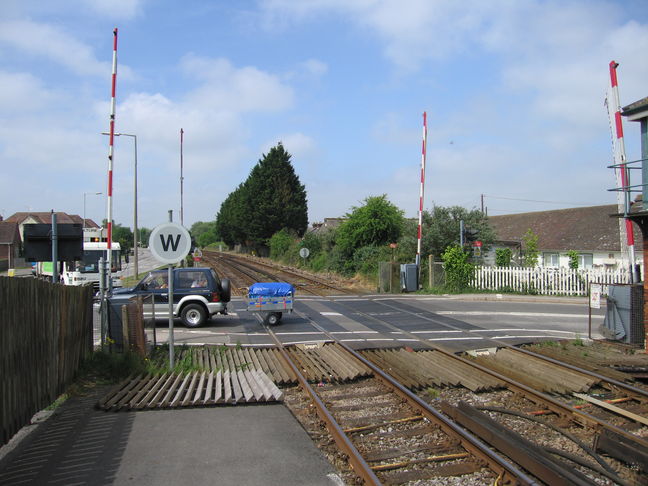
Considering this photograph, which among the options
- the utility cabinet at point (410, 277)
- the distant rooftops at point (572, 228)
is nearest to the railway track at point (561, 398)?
→ the utility cabinet at point (410, 277)

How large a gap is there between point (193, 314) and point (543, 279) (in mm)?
16120

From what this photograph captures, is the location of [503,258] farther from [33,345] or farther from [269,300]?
[33,345]

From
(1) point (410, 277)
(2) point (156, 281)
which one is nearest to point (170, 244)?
(2) point (156, 281)

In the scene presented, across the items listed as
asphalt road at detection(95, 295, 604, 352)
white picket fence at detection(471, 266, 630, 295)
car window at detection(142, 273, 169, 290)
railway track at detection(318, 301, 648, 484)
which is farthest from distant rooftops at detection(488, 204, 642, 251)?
railway track at detection(318, 301, 648, 484)

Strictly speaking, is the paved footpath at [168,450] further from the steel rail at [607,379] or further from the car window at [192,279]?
the car window at [192,279]

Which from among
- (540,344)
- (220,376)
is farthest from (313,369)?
(540,344)

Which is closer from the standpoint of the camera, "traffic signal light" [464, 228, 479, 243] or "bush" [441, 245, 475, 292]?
"bush" [441, 245, 475, 292]

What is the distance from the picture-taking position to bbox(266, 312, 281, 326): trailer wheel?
15.1 metres

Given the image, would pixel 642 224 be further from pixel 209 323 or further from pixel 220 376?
pixel 209 323

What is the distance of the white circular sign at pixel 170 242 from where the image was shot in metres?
8.91

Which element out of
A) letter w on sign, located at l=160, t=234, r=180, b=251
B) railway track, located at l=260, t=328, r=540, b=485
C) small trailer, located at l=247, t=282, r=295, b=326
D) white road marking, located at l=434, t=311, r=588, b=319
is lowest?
railway track, located at l=260, t=328, r=540, b=485

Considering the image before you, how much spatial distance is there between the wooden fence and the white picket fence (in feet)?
65.6

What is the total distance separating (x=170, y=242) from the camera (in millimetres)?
9070

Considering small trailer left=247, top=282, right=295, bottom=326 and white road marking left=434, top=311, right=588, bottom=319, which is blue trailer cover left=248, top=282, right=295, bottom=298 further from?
white road marking left=434, top=311, right=588, bottom=319
